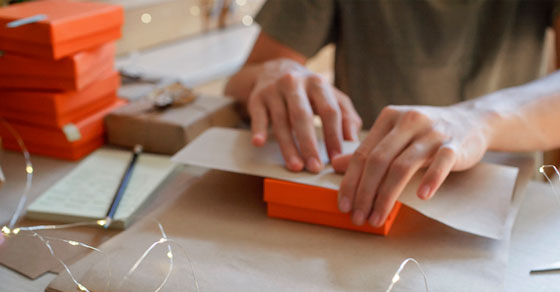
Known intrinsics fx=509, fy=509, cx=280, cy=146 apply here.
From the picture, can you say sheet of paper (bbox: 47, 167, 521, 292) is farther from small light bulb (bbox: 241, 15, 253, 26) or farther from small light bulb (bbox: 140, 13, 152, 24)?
small light bulb (bbox: 241, 15, 253, 26)

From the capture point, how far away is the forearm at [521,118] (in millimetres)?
664

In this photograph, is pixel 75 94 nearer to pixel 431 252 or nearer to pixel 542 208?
pixel 431 252

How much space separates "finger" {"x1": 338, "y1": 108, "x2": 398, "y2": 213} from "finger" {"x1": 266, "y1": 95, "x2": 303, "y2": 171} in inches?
2.6

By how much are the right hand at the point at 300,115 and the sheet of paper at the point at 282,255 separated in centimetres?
9

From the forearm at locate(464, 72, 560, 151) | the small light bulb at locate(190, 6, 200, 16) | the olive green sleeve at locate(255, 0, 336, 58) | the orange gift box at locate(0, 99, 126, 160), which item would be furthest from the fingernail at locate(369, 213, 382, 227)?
the small light bulb at locate(190, 6, 200, 16)

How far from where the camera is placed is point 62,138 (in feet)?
2.43

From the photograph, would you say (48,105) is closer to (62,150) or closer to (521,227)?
(62,150)

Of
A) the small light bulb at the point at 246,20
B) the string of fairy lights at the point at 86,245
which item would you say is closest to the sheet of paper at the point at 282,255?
the string of fairy lights at the point at 86,245

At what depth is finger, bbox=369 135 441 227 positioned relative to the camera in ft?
1.73

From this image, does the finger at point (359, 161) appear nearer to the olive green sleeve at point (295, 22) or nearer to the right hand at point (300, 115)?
the right hand at point (300, 115)

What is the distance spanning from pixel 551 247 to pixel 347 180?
0.22 m

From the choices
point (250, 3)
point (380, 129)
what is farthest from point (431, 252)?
point (250, 3)

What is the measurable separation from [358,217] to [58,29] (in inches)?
17.9

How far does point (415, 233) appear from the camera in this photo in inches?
21.5
